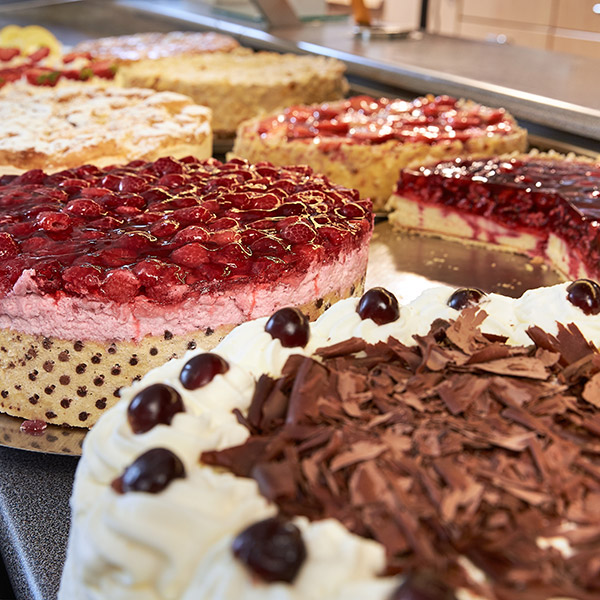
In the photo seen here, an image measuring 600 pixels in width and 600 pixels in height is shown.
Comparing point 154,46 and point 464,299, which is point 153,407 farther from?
point 154,46

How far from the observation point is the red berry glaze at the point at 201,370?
129cm

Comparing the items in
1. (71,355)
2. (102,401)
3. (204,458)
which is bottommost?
(102,401)

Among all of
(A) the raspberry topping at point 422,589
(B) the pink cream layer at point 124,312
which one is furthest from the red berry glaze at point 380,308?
(A) the raspberry topping at point 422,589

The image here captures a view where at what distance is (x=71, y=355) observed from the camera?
1.74 meters

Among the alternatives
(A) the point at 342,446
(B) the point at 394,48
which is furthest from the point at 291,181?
(B) the point at 394,48

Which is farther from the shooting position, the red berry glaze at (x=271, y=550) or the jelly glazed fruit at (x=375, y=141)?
the jelly glazed fruit at (x=375, y=141)

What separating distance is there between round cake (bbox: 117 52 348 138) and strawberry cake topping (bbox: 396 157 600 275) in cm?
118

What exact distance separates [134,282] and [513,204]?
1752 millimetres

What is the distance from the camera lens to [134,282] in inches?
65.6

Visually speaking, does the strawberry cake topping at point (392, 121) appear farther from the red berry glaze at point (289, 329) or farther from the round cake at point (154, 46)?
the red berry glaze at point (289, 329)

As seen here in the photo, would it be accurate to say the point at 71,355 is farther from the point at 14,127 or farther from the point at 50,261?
the point at 14,127

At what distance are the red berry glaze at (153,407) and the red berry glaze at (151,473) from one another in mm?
109

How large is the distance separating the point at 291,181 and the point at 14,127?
4.52 feet

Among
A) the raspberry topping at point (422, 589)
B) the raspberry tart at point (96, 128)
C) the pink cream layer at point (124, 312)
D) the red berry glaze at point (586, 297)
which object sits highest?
the red berry glaze at point (586, 297)
